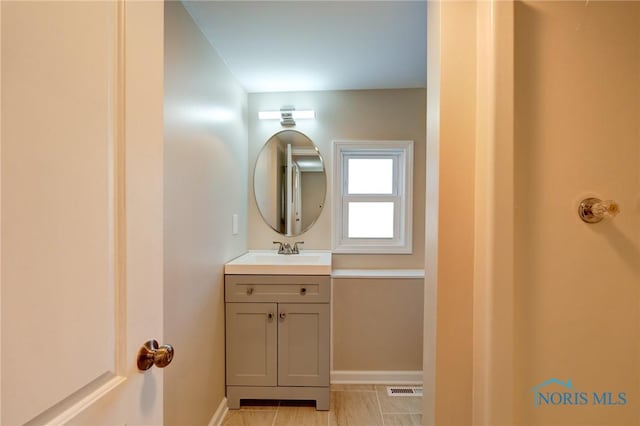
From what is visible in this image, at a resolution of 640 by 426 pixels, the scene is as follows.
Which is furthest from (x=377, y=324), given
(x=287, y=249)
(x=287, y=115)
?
(x=287, y=115)

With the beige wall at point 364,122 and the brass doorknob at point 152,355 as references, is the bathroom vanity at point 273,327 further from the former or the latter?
the brass doorknob at point 152,355

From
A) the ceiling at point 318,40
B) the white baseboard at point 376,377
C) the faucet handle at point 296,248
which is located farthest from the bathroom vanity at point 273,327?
the ceiling at point 318,40

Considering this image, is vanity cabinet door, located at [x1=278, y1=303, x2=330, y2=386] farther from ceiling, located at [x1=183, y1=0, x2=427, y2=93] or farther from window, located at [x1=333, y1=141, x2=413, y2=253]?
ceiling, located at [x1=183, y1=0, x2=427, y2=93]

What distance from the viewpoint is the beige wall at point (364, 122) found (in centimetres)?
235

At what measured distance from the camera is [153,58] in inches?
28.4

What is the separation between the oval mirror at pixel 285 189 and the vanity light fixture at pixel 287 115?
10 centimetres

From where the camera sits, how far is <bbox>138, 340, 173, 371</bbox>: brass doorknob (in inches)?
25.9

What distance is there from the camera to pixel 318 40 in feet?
5.32

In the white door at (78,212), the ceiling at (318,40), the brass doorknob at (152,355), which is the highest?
the ceiling at (318,40)

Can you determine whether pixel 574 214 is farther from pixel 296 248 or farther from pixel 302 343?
pixel 296 248

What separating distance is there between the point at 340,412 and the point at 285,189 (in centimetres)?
168

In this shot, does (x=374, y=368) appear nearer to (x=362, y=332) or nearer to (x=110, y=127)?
(x=362, y=332)

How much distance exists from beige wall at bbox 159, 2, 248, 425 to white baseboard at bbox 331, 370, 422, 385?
88 centimetres

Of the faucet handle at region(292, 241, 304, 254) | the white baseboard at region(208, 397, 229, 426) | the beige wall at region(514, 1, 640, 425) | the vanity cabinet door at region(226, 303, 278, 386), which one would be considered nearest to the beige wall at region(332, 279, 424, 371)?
the faucet handle at region(292, 241, 304, 254)
